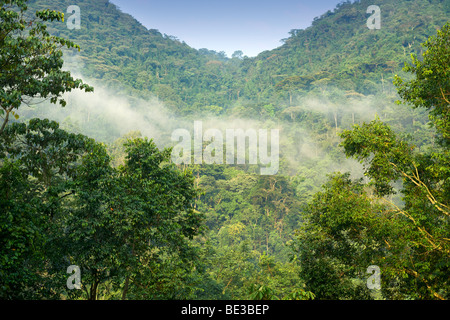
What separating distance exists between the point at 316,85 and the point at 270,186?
31168 mm

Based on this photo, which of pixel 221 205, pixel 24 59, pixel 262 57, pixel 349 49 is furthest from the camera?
pixel 262 57

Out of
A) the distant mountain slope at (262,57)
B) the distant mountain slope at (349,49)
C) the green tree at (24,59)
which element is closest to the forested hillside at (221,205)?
the green tree at (24,59)

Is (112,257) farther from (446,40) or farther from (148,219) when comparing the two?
(446,40)

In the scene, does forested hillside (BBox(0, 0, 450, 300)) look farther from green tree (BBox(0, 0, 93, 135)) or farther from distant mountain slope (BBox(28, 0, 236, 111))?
distant mountain slope (BBox(28, 0, 236, 111))

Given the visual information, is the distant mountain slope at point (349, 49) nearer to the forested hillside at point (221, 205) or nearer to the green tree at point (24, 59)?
the forested hillside at point (221, 205)

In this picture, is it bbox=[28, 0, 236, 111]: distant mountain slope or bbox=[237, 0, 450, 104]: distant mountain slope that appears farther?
bbox=[28, 0, 236, 111]: distant mountain slope

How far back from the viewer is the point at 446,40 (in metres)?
8.21

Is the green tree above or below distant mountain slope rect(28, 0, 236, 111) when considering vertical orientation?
below

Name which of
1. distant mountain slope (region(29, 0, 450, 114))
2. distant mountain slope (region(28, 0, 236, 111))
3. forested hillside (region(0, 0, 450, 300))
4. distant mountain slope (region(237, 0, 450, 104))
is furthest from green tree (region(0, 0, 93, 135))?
distant mountain slope (region(28, 0, 236, 111))

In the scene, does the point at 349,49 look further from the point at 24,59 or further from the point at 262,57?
the point at 24,59

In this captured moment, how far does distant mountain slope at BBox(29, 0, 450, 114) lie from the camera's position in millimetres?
66250

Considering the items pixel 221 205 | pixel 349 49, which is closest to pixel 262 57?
pixel 349 49

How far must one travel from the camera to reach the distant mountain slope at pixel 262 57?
6625 centimetres

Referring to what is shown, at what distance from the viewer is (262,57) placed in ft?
311
